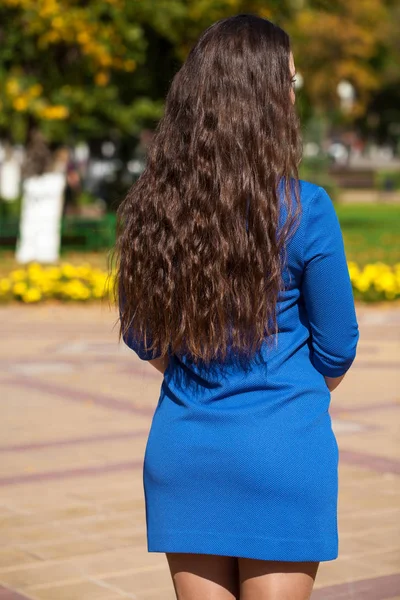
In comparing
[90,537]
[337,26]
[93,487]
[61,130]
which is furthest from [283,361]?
[337,26]

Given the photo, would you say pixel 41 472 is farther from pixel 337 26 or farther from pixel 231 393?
pixel 337 26

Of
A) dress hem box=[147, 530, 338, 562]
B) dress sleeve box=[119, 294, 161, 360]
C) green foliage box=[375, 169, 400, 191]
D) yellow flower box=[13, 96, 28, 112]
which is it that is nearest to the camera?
dress hem box=[147, 530, 338, 562]

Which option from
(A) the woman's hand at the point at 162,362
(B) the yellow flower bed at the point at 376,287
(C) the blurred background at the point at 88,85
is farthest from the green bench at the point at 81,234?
(A) the woman's hand at the point at 162,362

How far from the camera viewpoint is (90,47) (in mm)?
16766

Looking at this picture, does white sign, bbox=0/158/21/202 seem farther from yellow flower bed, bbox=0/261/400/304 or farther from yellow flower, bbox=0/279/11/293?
yellow flower, bbox=0/279/11/293

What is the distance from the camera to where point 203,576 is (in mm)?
2365

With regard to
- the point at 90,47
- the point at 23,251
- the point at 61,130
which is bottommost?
the point at 23,251

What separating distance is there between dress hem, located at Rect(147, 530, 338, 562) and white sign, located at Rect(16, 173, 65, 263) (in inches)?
611

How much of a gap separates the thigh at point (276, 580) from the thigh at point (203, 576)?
0.06 m

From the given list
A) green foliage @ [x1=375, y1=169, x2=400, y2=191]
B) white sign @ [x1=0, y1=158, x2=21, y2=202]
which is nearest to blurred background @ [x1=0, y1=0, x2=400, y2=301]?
white sign @ [x1=0, y1=158, x2=21, y2=202]

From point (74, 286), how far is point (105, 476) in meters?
7.64

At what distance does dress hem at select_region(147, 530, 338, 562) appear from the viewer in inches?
89.0

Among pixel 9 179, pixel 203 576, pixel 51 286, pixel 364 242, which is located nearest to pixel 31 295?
pixel 51 286

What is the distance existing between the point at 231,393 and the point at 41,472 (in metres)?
Result: 4.08
